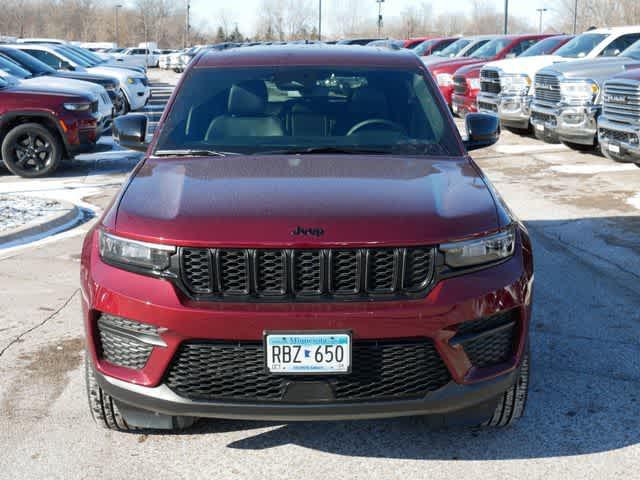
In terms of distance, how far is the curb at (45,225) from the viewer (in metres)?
8.01

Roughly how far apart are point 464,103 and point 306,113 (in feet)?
48.1

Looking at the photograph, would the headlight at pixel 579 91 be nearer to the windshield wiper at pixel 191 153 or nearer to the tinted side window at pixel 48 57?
the windshield wiper at pixel 191 153

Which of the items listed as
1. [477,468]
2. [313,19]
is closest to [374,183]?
[477,468]

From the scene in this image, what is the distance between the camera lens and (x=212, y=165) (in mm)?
4285

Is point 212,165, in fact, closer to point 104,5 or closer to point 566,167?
point 566,167

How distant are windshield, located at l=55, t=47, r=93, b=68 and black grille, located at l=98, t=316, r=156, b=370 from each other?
19549mm

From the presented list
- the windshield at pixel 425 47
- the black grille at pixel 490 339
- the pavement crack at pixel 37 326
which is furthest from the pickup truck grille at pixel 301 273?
the windshield at pixel 425 47

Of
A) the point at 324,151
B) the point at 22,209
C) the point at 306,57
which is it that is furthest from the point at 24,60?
the point at 324,151

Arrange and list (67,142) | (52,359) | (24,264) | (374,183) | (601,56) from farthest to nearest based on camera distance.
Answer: (601,56)
(67,142)
(24,264)
(52,359)
(374,183)

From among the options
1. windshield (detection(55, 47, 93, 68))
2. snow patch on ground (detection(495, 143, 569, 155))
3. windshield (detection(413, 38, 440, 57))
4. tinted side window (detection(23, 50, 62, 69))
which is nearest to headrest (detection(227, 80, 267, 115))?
snow patch on ground (detection(495, 143, 569, 155))

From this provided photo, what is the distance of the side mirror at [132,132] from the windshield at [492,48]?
17773 mm

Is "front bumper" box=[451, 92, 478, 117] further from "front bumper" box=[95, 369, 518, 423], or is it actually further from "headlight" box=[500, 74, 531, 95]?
"front bumper" box=[95, 369, 518, 423]

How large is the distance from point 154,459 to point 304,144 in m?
1.76

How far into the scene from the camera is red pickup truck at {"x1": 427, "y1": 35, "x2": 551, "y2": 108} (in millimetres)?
20562
